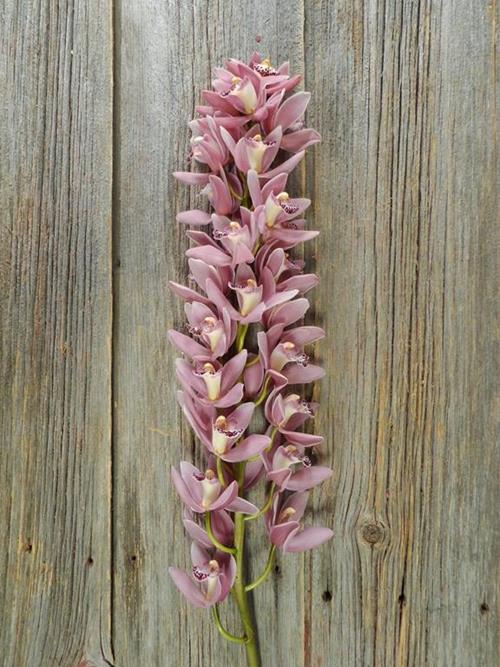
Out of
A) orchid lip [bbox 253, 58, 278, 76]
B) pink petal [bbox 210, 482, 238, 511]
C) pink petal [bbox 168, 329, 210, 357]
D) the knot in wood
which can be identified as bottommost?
the knot in wood

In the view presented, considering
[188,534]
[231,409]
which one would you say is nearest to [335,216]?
[231,409]

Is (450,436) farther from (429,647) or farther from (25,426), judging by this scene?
(25,426)

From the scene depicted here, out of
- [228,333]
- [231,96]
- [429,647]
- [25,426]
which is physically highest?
[231,96]

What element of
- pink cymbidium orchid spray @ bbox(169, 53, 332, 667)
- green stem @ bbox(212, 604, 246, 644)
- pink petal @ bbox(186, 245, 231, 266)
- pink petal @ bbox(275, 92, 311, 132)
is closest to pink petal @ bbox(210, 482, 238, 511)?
pink cymbidium orchid spray @ bbox(169, 53, 332, 667)

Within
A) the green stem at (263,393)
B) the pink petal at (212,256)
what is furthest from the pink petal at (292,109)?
the green stem at (263,393)

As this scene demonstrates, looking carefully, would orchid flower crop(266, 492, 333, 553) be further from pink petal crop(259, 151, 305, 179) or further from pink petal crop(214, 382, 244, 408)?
pink petal crop(259, 151, 305, 179)

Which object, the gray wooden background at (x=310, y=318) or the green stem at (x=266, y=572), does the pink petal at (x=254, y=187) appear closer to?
the gray wooden background at (x=310, y=318)
